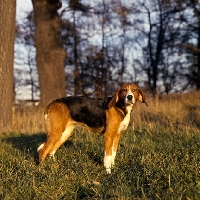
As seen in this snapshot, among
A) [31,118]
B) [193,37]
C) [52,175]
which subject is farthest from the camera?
[193,37]

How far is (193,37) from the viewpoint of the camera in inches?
939

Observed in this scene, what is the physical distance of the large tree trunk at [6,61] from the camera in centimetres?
1048

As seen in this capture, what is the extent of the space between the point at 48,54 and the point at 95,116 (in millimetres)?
9394

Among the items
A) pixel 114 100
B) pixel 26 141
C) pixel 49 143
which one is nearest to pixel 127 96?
pixel 114 100

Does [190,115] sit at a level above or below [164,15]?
below

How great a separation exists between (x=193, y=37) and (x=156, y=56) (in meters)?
4.03

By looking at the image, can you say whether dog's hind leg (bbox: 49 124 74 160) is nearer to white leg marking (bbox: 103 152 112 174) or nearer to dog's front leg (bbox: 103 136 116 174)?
dog's front leg (bbox: 103 136 116 174)

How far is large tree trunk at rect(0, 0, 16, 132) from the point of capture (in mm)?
10484

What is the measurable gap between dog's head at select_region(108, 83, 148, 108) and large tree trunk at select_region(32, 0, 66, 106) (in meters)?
9.40

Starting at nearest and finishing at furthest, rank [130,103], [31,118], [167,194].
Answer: [167,194]
[130,103]
[31,118]

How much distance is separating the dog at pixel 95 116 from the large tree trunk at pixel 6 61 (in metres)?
4.57

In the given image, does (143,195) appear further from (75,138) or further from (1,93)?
(1,93)

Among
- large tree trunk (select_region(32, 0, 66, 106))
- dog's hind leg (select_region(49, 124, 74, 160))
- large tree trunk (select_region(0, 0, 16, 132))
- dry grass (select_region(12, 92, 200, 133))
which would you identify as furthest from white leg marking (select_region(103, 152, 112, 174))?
large tree trunk (select_region(32, 0, 66, 106))

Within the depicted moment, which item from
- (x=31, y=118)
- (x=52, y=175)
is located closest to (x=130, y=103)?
(x=52, y=175)
